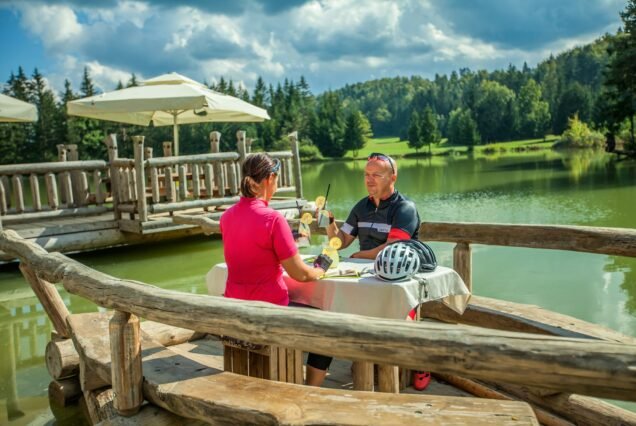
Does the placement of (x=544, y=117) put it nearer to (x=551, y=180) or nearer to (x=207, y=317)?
(x=551, y=180)

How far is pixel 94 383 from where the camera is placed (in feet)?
16.0

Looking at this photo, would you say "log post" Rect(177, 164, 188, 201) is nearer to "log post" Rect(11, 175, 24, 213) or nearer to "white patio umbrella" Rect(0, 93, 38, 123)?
"log post" Rect(11, 175, 24, 213)

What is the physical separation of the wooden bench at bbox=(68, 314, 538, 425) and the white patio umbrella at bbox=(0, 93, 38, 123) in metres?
10.2

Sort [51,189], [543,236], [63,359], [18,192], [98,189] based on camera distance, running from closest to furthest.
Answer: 1. [543,236]
2. [63,359]
3. [18,192]
4. [51,189]
5. [98,189]

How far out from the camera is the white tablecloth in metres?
4.05

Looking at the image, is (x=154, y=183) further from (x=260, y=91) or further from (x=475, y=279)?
(x=260, y=91)

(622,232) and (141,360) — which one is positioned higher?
(622,232)

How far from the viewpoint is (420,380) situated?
4555mm

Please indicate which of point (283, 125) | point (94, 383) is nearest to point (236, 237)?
point (94, 383)

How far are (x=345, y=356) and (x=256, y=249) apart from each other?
1347 mm

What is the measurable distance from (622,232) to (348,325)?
3.11 meters

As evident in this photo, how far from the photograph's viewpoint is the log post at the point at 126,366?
3703 millimetres

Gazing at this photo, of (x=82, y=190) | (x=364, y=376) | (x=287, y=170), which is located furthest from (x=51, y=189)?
(x=364, y=376)

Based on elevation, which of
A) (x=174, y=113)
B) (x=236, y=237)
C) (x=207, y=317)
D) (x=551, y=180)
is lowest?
(x=551, y=180)
